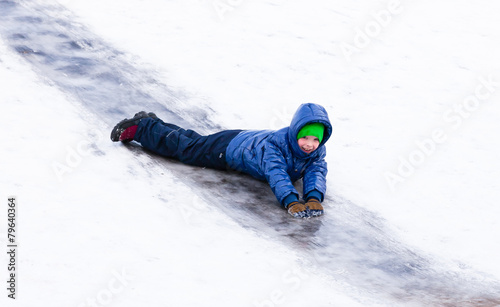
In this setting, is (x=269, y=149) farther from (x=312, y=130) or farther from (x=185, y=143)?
(x=185, y=143)

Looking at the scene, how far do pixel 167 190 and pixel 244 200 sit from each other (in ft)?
2.16

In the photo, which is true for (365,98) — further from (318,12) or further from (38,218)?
(38,218)

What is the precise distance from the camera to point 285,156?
572 centimetres

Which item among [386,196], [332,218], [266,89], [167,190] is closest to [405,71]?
[266,89]

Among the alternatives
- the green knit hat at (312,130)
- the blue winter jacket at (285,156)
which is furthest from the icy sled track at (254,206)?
the green knit hat at (312,130)

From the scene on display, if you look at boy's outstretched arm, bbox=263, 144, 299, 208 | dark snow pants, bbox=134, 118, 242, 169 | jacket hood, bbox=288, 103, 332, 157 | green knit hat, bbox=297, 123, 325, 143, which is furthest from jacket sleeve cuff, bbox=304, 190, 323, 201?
dark snow pants, bbox=134, 118, 242, 169

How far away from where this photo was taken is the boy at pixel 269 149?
218 inches

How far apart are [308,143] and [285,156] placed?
0.94 feet

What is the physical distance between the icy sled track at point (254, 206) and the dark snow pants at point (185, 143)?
0.09 m

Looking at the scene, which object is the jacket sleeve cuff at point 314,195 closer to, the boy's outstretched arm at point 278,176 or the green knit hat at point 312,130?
the boy's outstretched arm at point 278,176

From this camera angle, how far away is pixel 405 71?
29.9 feet

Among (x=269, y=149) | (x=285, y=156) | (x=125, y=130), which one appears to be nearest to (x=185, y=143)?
(x=125, y=130)

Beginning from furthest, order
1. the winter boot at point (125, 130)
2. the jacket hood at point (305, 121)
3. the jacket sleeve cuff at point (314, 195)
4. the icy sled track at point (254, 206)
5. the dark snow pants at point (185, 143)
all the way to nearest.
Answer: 1. the winter boot at point (125, 130)
2. the dark snow pants at point (185, 143)
3. the jacket sleeve cuff at point (314, 195)
4. the jacket hood at point (305, 121)
5. the icy sled track at point (254, 206)

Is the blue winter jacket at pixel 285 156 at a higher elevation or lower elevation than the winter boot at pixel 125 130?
higher
